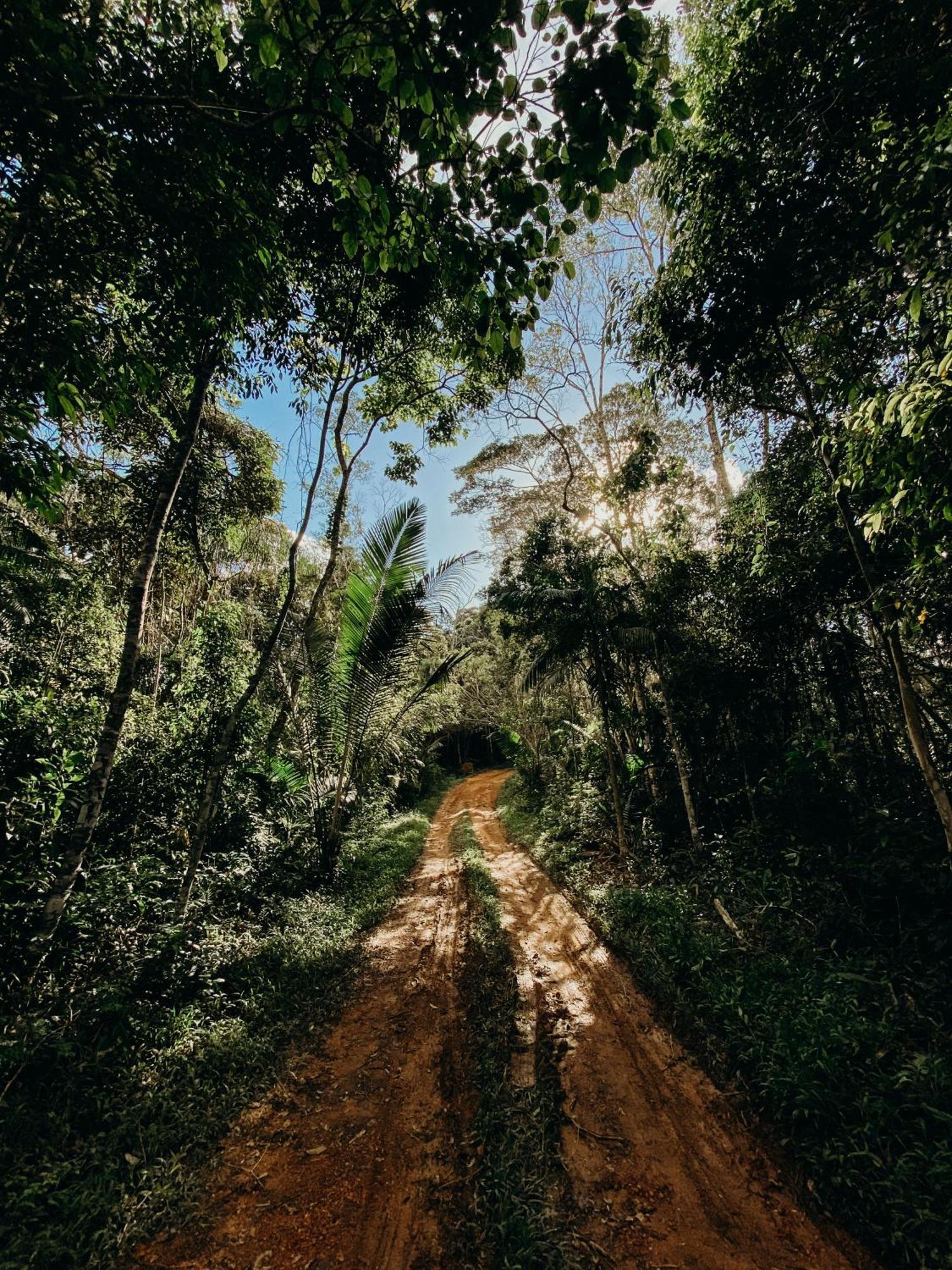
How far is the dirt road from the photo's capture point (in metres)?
2.14

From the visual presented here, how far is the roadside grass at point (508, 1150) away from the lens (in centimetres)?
210

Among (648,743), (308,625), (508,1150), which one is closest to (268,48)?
(508,1150)

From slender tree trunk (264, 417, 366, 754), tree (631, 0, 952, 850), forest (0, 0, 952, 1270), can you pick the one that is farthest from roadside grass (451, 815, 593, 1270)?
slender tree trunk (264, 417, 366, 754)

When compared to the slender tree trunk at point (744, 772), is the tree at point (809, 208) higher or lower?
higher

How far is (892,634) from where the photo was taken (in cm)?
411

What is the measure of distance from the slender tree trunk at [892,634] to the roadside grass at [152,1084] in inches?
216

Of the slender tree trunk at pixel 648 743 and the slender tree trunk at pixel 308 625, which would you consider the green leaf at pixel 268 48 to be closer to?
the slender tree trunk at pixel 308 625

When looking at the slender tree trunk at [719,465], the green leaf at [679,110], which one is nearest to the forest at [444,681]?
the green leaf at [679,110]

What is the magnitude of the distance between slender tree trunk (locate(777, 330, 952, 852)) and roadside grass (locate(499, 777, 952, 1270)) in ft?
4.45

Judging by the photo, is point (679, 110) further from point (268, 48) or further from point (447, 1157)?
point (447, 1157)

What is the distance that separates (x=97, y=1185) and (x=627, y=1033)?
3404 millimetres

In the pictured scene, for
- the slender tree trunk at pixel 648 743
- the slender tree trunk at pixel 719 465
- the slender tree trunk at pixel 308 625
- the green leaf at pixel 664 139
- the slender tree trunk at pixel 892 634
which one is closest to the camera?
the green leaf at pixel 664 139

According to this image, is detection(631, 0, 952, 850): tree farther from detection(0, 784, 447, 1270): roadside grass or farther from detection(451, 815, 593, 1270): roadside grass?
detection(0, 784, 447, 1270): roadside grass

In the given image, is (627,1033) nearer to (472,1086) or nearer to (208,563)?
(472,1086)
